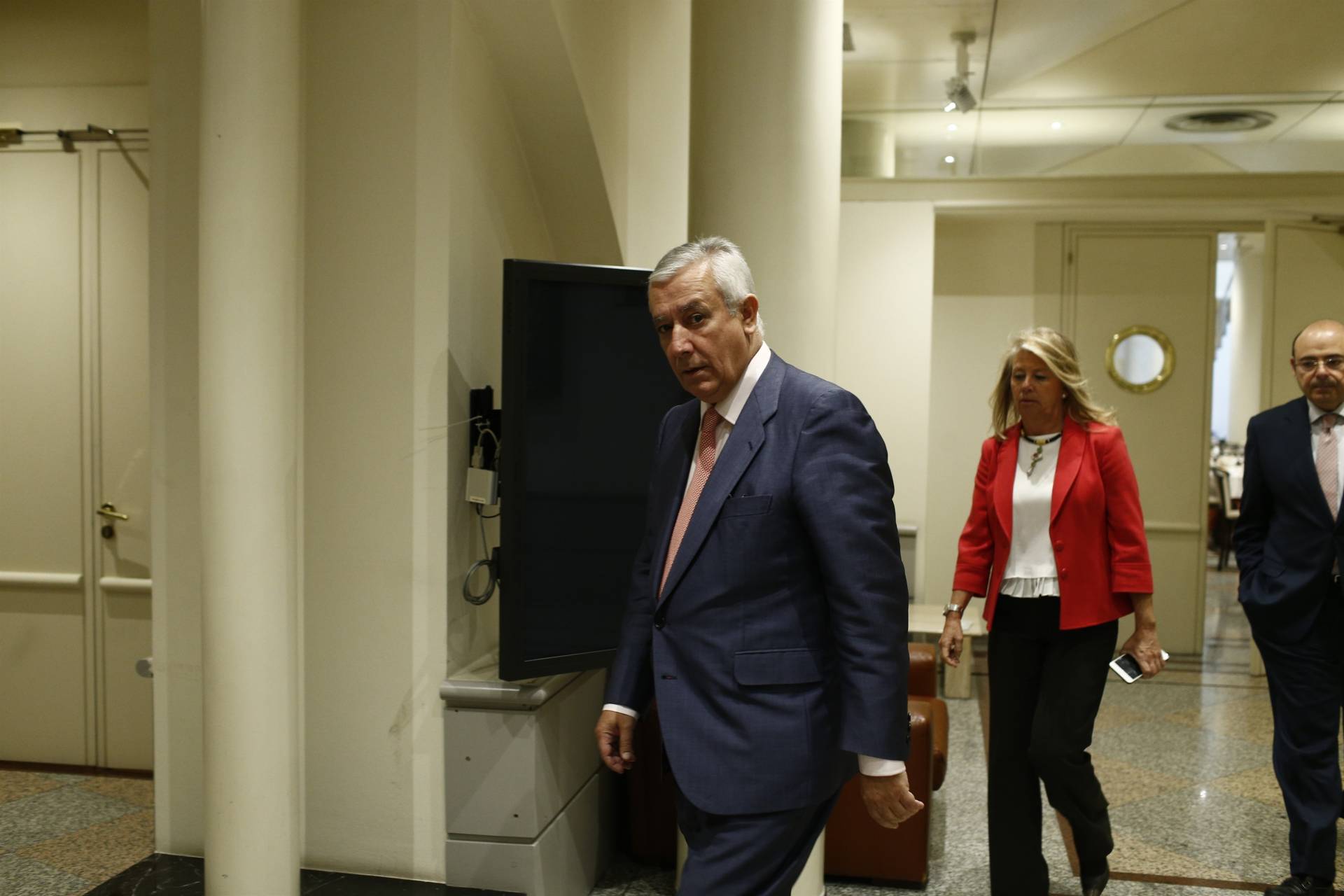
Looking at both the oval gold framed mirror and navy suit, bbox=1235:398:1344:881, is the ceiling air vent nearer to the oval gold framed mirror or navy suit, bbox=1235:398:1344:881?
the oval gold framed mirror

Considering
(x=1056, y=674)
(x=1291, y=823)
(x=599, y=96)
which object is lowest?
(x=1291, y=823)

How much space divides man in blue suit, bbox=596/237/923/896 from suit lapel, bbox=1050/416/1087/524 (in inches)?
48.9

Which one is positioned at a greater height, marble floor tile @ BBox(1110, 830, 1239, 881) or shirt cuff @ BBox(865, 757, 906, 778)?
shirt cuff @ BBox(865, 757, 906, 778)

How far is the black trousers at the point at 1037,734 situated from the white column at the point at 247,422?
1.94 meters

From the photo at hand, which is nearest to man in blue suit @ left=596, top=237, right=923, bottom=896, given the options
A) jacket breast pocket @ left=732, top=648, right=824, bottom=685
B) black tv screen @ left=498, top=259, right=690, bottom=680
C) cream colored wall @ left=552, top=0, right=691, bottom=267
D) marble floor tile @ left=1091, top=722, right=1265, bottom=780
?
jacket breast pocket @ left=732, top=648, right=824, bottom=685

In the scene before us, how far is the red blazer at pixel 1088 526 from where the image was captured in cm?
296

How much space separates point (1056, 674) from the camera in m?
2.99

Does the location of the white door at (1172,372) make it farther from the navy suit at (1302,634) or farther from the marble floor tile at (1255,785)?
the navy suit at (1302,634)

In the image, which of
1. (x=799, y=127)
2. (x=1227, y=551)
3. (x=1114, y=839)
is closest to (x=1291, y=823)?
(x=1114, y=839)

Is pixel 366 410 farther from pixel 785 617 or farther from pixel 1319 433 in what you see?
pixel 1319 433

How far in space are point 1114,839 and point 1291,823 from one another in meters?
0.77

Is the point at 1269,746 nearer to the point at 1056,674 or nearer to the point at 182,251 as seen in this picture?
the point at 1056,674

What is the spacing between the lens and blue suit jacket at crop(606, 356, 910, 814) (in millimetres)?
1879

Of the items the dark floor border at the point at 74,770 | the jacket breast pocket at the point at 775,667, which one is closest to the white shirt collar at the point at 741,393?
the jacket breast pocket at the point at 775,667
